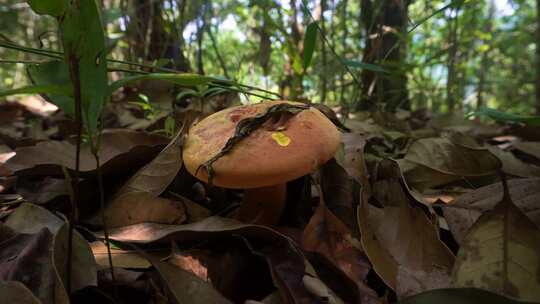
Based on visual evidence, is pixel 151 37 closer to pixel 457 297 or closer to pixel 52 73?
pixel 52 73

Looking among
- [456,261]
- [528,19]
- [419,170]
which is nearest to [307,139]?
[456,261]

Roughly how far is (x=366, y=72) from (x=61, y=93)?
2598mm

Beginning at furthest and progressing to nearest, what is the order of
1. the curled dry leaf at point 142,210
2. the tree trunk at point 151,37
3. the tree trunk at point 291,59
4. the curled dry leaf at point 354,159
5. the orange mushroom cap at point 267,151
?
the tree trunk at point 151,37
the tree trunk at point 291,59
the curled dry leaf at point 354,159
the curled dry leaf at point 142,210
the orange mushroom cap at point 267,151

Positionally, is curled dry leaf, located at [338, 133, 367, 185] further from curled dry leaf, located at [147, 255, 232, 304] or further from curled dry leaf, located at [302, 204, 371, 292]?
curled dry leaf, located at [147, 255, 232, 304]

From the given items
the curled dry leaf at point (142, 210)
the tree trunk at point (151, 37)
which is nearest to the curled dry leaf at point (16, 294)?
the curled dry leaf at point (142, 210)

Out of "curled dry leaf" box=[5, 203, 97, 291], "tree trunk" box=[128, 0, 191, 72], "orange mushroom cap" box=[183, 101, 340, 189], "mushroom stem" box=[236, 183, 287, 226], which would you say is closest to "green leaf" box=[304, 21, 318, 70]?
"orange mushroom cap" box=[183, 101, 340, 189]

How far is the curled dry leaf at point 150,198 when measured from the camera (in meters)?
1.19

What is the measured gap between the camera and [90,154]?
4.62 feet

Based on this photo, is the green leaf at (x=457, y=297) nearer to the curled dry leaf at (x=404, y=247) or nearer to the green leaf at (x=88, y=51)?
the curled dry leaf at (x=404, y=247)

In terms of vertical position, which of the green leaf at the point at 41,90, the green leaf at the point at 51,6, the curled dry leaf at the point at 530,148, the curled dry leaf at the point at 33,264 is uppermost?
the green leaf at the point at 51,6

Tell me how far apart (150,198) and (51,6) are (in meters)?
0.66

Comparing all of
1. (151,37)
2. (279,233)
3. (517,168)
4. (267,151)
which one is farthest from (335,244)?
(151,37)

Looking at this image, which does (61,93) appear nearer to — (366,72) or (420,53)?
(366,72)

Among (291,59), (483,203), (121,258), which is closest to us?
(121,258)
